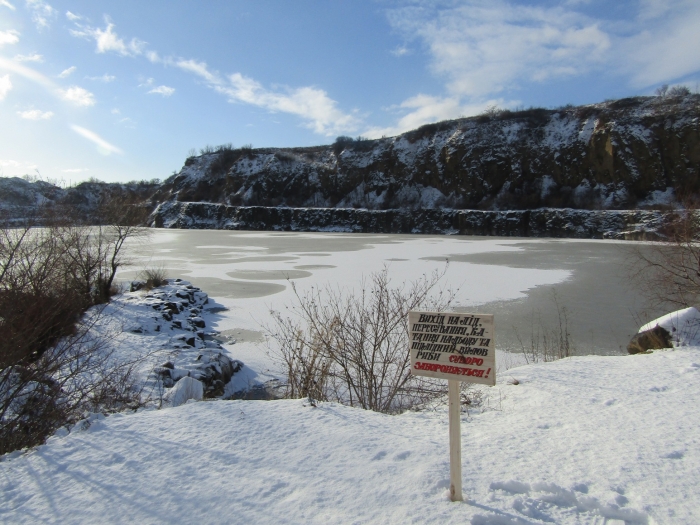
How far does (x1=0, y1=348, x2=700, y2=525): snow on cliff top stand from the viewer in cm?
254

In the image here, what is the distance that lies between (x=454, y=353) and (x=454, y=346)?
0.04m

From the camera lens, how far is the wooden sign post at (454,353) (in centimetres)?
255

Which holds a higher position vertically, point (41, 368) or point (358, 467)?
point (41, 368)

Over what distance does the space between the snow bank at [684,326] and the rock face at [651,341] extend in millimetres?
75

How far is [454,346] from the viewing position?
264 cm

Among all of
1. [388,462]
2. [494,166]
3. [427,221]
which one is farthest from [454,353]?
[494,166]

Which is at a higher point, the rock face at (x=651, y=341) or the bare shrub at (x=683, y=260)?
the bare shrub at (x=683, y=260)

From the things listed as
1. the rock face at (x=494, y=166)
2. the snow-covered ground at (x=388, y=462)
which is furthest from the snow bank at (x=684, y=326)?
the rock face at (x=494, y=166)

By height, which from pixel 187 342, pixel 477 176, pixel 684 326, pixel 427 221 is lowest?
pixel 187 342

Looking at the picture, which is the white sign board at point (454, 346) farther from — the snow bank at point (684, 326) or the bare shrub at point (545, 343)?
the snow bank at point (684, 326)

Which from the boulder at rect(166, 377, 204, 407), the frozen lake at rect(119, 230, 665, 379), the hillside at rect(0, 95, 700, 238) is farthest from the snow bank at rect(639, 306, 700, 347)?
the hillside at rect(0, 95, 700, 238)

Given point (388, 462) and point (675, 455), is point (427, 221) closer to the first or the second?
point (675, 455)

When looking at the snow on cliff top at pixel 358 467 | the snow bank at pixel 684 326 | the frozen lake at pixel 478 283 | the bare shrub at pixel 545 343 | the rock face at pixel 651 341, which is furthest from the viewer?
the frozen lake at pixel 478 283

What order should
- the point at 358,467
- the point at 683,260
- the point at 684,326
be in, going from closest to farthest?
the point at 358,467 < the point at 684,326 < the point at 683,260
